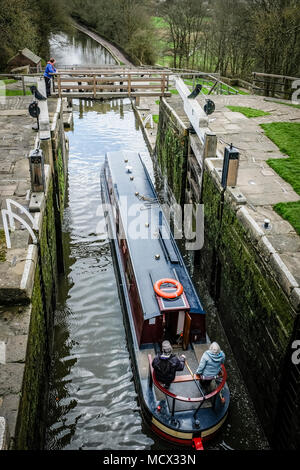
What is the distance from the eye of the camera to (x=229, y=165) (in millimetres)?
9977

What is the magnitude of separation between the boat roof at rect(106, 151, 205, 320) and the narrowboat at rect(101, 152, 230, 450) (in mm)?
22

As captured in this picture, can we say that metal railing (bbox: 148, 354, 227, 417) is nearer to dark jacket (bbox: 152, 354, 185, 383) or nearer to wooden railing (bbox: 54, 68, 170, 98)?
dark jacket (bbox: 152, 354, 185, 383)

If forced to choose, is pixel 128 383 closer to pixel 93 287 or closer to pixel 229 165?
pixel 93 287

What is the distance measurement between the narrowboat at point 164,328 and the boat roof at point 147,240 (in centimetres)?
2

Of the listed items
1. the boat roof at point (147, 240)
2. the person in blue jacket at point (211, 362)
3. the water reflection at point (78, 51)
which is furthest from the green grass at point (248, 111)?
the water reflection at point (78, 51)

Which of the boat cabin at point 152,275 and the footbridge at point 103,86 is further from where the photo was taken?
the footbridge at point 103,86

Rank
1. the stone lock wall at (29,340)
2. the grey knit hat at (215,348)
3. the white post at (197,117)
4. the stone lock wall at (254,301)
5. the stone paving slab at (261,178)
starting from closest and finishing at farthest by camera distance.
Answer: the stone lock wall at (29,340)
the stone lock wall at (254,301)
the grey knit hat at (215,348)
the stone paving slab at (261,178)
the white post at (197,117)

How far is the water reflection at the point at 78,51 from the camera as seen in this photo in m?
47.5

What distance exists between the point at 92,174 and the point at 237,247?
443 inches

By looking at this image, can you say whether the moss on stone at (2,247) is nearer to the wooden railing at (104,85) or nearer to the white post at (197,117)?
the white post at (197,117)

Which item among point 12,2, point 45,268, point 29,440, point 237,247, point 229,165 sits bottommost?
point 29,440

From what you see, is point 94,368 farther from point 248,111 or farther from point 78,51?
point 78,51

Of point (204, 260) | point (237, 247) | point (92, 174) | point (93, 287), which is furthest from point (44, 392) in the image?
point (92, 174)

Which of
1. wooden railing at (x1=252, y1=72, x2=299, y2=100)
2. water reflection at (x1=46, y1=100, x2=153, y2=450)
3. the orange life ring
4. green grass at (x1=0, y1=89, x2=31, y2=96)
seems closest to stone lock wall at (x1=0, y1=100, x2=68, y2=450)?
water reflection at (x1=46, y1=100, x2=153, y2=450)
